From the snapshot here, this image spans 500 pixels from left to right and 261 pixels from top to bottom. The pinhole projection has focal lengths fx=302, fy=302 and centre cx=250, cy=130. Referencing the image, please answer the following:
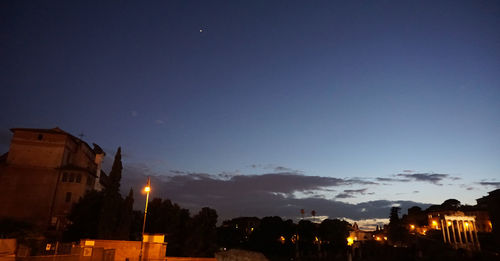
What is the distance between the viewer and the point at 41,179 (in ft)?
148

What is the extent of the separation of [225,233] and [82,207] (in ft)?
125

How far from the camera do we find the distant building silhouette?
4372cm

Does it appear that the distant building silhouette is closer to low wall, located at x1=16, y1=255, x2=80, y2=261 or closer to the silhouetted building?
low wall, located at x1=16, y1=255, x2=80, y2=261

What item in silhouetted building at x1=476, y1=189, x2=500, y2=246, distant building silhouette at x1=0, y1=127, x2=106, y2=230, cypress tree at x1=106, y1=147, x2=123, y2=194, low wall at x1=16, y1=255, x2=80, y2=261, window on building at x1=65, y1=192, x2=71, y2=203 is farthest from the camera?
silhouetted building at x1=476, y1=189, x2=500, y2=246

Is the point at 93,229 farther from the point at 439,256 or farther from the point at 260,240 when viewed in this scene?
the point at 439,256

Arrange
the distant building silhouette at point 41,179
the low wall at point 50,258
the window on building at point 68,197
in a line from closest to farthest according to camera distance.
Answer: the low wall at point 50,258, the distant building silhouette at point 41,179, the window on building at point 68,197

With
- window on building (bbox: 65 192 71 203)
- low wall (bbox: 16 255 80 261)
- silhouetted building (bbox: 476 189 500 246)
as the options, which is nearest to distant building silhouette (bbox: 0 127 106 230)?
window on building (bbox: 65 192 71 203)

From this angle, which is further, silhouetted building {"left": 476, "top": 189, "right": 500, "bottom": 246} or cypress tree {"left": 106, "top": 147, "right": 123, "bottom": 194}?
silhouetted building {"left": 476, "top": 189, "right": 500, "bottom": 246}

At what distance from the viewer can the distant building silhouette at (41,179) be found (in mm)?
43719

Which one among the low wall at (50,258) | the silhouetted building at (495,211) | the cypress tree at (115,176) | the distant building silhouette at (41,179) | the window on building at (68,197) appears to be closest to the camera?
the low wall at (50,258)

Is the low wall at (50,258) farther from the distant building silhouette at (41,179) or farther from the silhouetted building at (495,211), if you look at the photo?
the silhouetted building at (495,211)

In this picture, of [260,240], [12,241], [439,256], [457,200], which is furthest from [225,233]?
[457,200]

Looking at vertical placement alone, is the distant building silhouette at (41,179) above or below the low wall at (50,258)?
above

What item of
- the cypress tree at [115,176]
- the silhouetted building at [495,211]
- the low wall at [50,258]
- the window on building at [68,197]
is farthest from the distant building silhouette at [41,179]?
the silhouetted building at [495,211]
